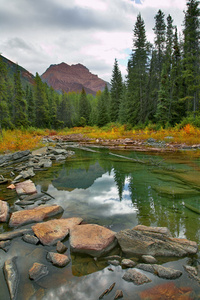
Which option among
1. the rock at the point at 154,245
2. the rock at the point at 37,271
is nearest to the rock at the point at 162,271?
the rock at the point at 154,245

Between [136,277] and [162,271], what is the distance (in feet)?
1.17

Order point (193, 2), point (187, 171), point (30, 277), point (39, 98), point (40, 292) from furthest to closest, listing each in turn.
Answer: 1. point (39, 98)
2. point (193, 2)
3. point (187, 171)
4. point (30, 277)
5. point (40, 292)

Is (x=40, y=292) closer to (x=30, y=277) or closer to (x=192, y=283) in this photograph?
(x=30, y=277)

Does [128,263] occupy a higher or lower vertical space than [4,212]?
lower

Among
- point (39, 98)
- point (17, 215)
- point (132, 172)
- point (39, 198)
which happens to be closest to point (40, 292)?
point (17, 215)

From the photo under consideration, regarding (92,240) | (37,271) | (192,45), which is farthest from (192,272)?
(192,45)

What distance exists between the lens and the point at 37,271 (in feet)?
7.51

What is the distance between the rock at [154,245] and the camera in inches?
102

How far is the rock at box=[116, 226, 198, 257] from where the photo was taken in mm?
2598

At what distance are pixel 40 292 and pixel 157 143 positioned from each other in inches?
617

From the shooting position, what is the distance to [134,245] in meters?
2.71

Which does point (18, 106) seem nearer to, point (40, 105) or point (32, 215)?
point (40, 105)

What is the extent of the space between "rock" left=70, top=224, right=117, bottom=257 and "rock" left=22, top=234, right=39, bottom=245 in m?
0.61

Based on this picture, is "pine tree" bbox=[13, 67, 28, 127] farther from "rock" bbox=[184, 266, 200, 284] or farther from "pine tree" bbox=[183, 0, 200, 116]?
"rock" bbox=[184, 266, 200, 284]
